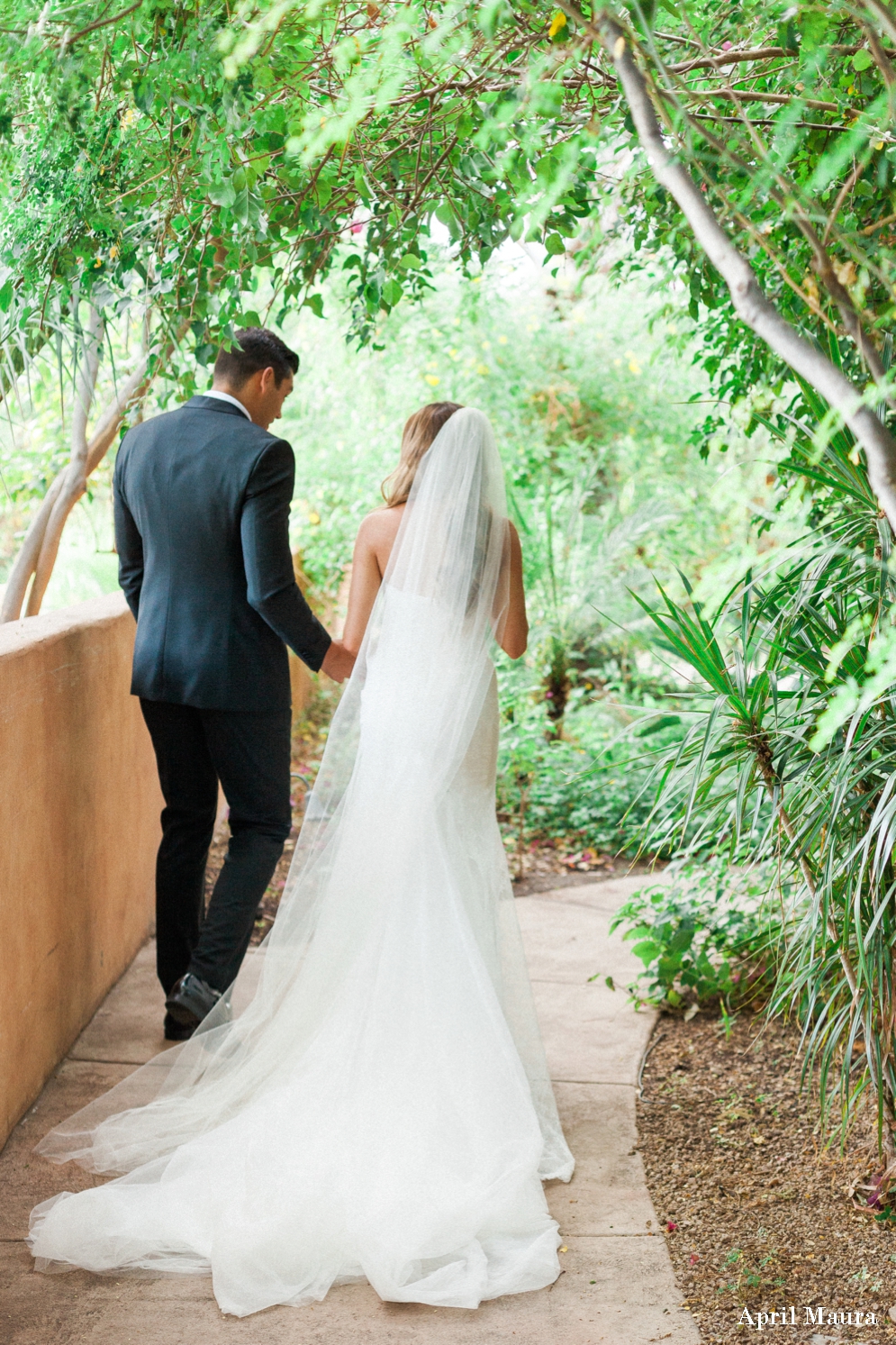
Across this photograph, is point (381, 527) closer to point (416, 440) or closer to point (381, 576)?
point (381, 576)

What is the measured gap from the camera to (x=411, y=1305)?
2.41m

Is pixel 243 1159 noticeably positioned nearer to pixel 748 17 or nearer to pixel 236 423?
pixel 236 423

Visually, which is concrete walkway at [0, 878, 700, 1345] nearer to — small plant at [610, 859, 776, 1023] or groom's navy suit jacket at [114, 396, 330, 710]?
small plant at [610, 859, 776, 1023]

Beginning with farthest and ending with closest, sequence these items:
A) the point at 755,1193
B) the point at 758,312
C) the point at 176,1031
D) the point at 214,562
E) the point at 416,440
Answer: the point at 176,1031 → the point at 214,562 → the point at 416,440 → the point at 755,1193 → the point at 758,312

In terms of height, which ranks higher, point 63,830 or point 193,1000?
point 63,830

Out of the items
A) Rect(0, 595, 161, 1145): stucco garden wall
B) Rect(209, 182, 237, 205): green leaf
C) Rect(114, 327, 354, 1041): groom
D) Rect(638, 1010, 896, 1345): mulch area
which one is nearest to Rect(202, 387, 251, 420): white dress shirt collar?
Rect(114, 327, 354, 1041): groom

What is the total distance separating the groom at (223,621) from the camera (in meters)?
3.39

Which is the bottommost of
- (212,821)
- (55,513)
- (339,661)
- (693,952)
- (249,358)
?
(693,952)

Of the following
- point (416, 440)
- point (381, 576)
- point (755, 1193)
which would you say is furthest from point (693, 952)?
point (416, 440)

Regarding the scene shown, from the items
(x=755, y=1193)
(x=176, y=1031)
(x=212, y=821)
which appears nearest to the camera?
(x=755, y=1193)

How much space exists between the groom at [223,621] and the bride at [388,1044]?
0.23 metres

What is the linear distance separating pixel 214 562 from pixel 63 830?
922 mm

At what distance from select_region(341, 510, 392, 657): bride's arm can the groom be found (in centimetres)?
11

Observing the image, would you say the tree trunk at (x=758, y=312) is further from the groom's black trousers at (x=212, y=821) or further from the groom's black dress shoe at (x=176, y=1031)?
the groom's black dress shoe at (x=176, y=1031)
